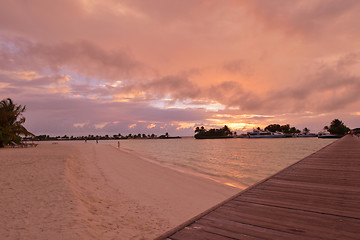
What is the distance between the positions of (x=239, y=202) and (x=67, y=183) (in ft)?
28.0

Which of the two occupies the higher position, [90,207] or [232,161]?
[90,207]

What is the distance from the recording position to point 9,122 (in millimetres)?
37812

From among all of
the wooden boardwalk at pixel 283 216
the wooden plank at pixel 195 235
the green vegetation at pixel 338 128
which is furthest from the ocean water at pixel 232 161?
the green vegetation at pixel 338 128

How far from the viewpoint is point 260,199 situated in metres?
4.54

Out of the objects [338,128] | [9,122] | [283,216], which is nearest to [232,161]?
[283,216]

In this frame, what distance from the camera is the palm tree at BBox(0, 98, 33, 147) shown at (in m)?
35.0

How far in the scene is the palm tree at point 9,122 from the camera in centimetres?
3497

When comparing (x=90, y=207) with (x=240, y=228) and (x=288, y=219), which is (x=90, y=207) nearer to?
(x=240, y=228)

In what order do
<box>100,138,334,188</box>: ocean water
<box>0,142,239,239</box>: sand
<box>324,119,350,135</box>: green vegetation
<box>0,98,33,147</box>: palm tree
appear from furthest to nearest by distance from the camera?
1. <box>324,119,350,135</box>: green vegetation
2. <box>0,98,33,147</box>: palm tree
3. <box>100,138,334,188</box>: ocean water
4. <box>0,142,239,239</box>: sand

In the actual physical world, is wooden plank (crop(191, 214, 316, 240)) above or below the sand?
above

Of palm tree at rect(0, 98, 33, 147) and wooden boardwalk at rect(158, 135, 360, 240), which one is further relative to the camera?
palm tree at rect(0, 98, 33, 147)

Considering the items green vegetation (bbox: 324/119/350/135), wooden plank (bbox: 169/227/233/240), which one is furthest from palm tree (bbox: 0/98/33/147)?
green vegetation (bbox: 324/119/350/135)

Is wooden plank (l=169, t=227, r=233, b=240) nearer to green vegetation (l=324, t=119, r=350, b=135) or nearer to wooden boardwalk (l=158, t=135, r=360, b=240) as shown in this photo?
wooden boardwalk (l=158, t=135, r=360, b=240)

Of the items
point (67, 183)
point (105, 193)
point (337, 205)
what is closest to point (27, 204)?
point (67, 183)
